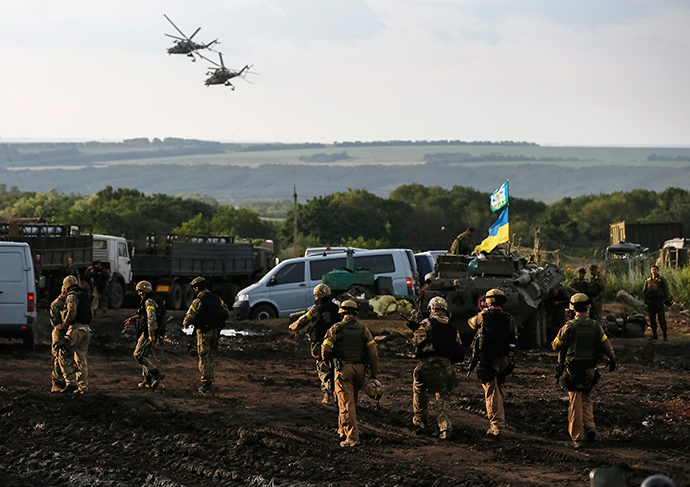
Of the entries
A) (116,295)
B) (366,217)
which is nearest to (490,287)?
(116,295)

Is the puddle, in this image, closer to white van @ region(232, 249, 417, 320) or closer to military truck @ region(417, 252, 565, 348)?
white van @ region(232, 249, 417, 320)

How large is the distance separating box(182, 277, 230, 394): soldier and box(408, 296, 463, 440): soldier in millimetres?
3462

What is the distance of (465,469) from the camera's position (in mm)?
8414

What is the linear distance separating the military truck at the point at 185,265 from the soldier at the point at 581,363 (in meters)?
20.7

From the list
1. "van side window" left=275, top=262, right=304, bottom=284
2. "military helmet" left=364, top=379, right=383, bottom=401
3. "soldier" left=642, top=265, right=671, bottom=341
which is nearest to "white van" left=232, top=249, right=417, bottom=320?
"van side window" left=275, top=262, right=304, bottom=284

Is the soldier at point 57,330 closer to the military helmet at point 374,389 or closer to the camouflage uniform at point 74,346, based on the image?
the camouflage uniform at point 74,346

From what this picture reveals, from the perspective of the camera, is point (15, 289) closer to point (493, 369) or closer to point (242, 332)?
point (242, 332)

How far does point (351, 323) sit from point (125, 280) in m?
19.5

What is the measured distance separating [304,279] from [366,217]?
72743 mm

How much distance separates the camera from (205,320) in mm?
12492

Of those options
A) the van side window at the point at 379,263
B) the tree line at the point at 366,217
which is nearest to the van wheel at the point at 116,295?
the van side window at the point at 379,263

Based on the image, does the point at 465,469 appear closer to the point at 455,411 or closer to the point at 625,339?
the point at 455,411

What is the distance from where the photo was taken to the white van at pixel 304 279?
2234 cm

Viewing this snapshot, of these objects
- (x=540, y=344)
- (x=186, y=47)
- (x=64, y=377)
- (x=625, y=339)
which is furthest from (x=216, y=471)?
(x=186, y=47)
